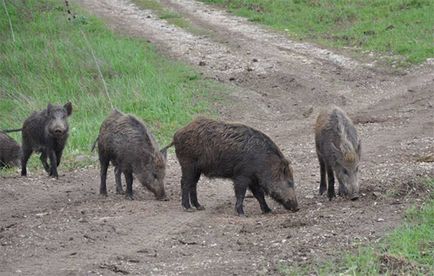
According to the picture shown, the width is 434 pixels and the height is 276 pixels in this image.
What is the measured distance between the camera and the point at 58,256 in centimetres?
771

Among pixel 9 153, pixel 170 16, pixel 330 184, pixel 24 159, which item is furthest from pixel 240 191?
pixel 170 16

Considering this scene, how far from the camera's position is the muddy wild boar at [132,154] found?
10.3m

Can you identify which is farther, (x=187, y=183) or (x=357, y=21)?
(x=357, y=21)

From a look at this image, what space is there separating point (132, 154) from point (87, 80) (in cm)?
725

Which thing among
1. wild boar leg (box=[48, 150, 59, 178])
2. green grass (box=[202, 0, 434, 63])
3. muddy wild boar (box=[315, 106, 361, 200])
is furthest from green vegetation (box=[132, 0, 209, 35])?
muddy wild boar (box=[315, 106, 361, 200])

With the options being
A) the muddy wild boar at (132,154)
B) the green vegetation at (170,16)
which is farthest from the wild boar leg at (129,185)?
the green vegetation at (170,16)

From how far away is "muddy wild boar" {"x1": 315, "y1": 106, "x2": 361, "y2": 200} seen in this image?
31.9 feet

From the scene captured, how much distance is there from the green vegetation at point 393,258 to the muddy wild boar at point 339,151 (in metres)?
2.30

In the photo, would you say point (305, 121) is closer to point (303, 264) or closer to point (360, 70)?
point (360, 70)

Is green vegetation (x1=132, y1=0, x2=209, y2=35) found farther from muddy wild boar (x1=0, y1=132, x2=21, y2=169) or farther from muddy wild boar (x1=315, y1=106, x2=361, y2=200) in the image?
muddy wild boar (x1=315, y1=106, x2=361, y2=200)

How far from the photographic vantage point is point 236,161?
9.64 meters

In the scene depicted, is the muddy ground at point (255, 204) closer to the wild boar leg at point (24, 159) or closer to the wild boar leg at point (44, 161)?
the wild boar leg at point (24, 159)

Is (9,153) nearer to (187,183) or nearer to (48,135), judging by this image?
(48,135)

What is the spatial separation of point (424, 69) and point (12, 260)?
1355cm
